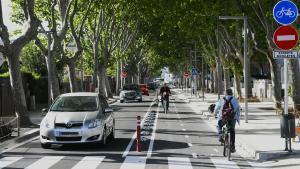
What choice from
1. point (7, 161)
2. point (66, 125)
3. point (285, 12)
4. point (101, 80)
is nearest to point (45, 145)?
point (66, 125)

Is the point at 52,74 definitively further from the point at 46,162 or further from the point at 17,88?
the point at 46,162

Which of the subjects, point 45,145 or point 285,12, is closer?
point 285,12

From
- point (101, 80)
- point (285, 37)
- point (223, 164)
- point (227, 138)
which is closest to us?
point (223, 164)

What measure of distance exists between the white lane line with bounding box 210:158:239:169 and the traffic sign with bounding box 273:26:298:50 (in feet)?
10.5

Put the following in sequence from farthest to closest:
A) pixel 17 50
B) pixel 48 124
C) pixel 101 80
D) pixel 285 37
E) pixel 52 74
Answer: pixel 101 80, pixel 52 74, pixel 17 50, pixel 48 124, pixel 285 37

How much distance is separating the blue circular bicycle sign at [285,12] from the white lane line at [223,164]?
11.9 ft

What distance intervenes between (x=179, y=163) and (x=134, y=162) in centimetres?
101

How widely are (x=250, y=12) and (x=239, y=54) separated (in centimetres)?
1157

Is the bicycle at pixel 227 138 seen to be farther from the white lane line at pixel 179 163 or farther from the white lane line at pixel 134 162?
the white lane line at pixel 134 162

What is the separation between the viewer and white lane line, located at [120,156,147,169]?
1236 centimetres

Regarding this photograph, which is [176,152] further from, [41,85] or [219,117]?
[41,85]

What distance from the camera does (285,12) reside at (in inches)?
546

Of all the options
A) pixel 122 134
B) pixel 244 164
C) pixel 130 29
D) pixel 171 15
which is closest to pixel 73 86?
pixel 171 15

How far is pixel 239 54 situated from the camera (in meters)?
44.3
